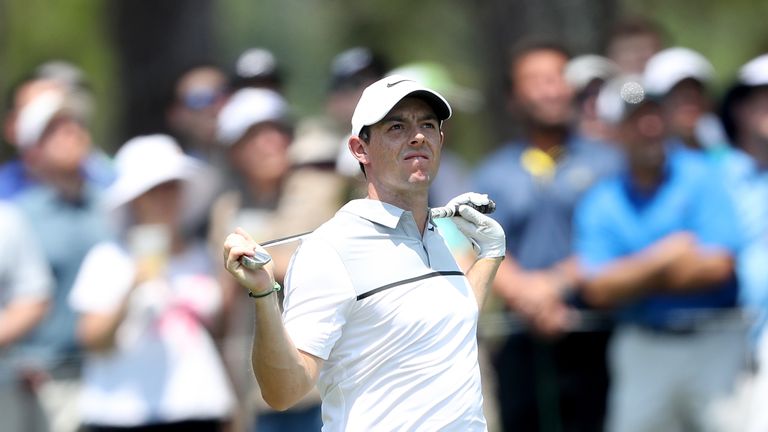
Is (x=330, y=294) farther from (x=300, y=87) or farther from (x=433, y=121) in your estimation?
(x=300, y=87)

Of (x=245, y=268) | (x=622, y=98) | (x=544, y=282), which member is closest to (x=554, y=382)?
(x=544, y=282)

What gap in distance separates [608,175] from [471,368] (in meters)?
3.69

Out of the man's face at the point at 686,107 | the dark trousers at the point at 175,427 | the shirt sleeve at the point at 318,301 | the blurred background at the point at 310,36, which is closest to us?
the shirt sleeve at the point at 318,301

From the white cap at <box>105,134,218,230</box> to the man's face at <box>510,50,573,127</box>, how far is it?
1890mm

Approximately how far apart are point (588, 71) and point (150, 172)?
3.09 metres

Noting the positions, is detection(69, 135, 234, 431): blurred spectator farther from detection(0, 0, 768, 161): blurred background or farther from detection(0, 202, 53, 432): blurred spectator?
detection(0, 0, 768, 161): blurred background

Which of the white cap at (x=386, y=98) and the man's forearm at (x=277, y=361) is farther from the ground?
the white cap at (x=386, y=98)

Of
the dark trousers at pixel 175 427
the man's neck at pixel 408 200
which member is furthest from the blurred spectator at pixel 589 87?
the man's neck at pixel 408 200

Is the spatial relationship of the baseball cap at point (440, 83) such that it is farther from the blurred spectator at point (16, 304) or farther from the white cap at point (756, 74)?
the blurred spectator at point (16, 304)

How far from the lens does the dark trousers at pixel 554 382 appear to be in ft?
27.8

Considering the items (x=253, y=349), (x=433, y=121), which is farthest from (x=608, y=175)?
(x=253, y=349)

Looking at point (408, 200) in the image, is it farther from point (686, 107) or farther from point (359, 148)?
point (686, 107)

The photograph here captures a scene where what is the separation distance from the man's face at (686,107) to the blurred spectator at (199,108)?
9.30 feet

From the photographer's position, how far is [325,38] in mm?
24344
